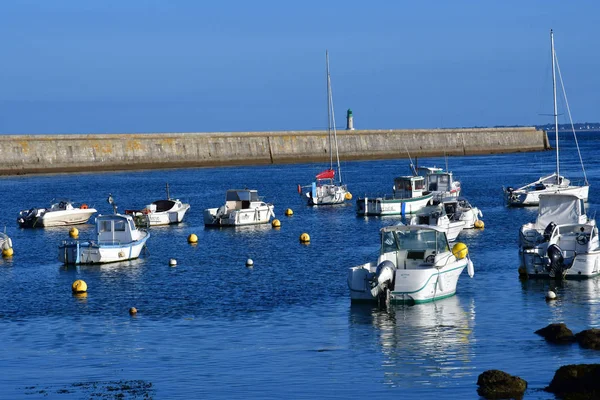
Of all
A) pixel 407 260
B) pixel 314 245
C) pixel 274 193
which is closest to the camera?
pixel 407 260

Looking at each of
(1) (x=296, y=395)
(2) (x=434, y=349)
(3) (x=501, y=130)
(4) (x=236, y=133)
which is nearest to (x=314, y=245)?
(2) (x=434, y=349)

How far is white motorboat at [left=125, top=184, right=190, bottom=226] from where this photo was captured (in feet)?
182

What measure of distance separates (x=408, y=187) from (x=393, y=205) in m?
1.96

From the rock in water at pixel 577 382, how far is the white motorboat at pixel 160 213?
38.5 meters

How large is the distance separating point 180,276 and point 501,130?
124735 mm

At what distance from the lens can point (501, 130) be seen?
513 feet

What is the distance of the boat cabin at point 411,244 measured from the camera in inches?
1176

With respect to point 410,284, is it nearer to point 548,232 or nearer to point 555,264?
point 555,264

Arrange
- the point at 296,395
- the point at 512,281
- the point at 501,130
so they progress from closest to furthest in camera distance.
→ the point at 296,395, the point at 512,281, the point at 501,130

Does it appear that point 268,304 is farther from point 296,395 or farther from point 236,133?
point 236,133

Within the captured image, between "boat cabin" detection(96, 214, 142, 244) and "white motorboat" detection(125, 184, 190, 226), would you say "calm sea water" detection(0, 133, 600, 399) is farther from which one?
"white motorboat" detection(125, 184, 190, 226)

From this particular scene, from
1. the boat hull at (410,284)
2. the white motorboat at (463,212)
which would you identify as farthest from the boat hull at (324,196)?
the boat hull at (410,284)

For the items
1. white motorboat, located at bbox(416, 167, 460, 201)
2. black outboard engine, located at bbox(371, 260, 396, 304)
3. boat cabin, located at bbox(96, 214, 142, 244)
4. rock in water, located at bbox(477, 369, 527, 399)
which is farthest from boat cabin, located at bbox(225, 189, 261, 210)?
rock in water, located at bbox(477, 369, 527, 399)

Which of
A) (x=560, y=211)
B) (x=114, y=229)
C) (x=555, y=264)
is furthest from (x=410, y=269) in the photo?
(x=114, y=229)
